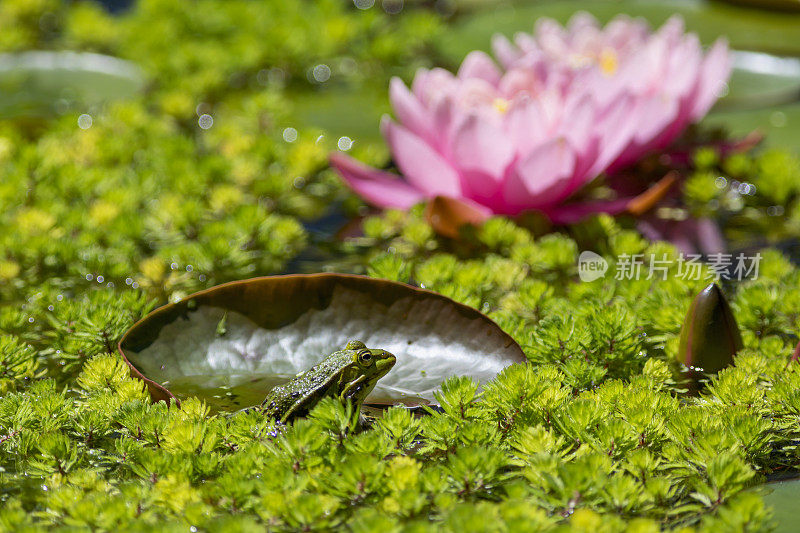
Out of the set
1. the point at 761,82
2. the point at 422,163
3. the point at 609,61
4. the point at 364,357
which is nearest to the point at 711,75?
the point at 609,61

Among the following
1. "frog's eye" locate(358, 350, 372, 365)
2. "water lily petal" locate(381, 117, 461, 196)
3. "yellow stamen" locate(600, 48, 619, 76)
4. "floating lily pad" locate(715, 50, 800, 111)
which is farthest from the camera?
"floating lily pad" locate(715, 50, 800, 111)

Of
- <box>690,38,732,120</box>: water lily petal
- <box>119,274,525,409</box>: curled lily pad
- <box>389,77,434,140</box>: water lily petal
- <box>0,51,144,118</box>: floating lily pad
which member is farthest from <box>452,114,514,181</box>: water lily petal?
<box>0,51,144,118</box>: floating lily pad

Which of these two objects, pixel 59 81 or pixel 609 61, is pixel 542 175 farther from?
pixel 59 81

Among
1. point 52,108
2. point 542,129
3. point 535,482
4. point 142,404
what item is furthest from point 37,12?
point 535,482

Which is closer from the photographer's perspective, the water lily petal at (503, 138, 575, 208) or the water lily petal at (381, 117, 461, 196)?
the water lily petal at (503, 138, 575, 208)

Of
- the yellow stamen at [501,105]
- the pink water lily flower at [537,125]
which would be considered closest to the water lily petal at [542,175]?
the pink water lily flower at [537,125]

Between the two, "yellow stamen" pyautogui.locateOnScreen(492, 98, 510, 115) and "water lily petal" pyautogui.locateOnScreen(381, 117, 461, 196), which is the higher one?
"yellow stamen" pyautogui.locateOnScreen(492, 98, 510, 115)

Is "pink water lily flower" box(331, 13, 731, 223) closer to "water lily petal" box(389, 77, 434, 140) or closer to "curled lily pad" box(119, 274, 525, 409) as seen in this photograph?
"water lily petal" box(389, 77, 434, 140)

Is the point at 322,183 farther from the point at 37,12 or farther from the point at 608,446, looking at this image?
the point at 37,12
